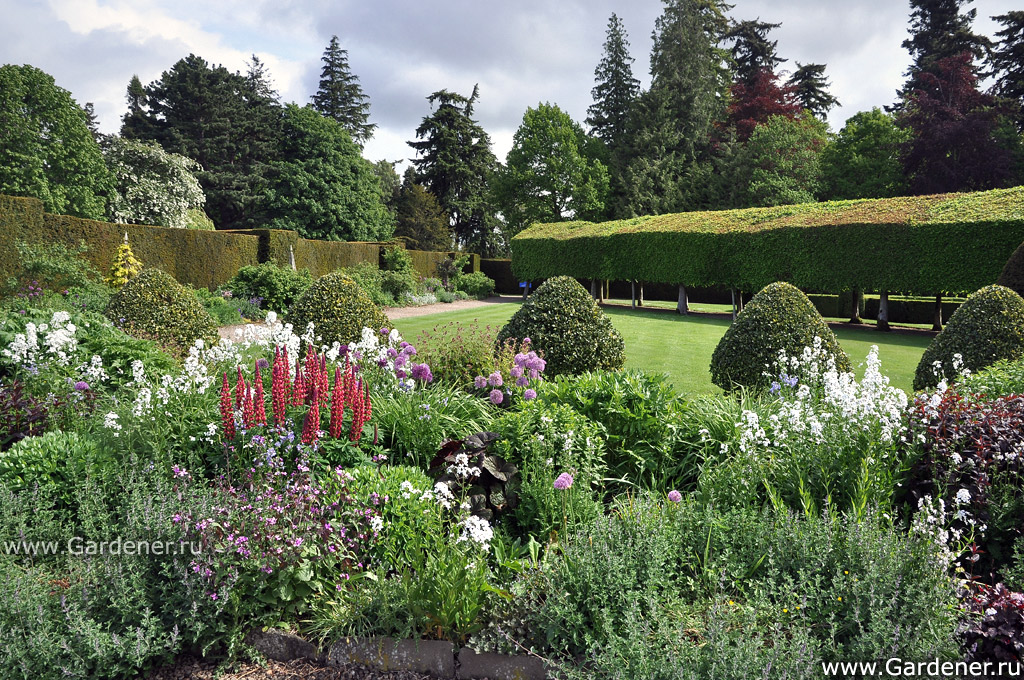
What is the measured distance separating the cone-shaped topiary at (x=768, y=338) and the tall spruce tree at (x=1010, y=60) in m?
29.0

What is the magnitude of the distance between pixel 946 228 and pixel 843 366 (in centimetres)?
1161

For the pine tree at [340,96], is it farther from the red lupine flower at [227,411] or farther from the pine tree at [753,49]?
the red lupine flower at [227,411]

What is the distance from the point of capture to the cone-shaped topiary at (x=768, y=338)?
24.9 feet

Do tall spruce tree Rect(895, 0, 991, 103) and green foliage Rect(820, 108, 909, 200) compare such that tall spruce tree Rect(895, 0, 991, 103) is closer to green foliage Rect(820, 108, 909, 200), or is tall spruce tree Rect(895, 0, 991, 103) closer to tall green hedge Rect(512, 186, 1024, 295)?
green foliage Rect(820, 108, 909, 200)

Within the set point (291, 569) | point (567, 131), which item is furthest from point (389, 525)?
point (567, 131)

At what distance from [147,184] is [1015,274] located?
32730 mm

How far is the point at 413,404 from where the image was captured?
180 inches

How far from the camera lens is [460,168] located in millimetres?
43094

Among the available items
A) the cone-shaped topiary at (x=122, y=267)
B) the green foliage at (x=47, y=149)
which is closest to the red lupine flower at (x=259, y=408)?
the cone-shaped topiary at (x=122, y=267)

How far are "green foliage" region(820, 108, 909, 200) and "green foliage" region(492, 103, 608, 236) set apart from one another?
489 inches

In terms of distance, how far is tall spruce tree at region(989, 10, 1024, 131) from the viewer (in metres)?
28.2

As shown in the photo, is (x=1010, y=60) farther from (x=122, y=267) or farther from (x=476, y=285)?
(x=122, y=267)

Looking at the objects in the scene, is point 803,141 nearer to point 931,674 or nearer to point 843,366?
point 843,366

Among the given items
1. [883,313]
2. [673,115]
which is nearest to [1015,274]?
[883,313]
